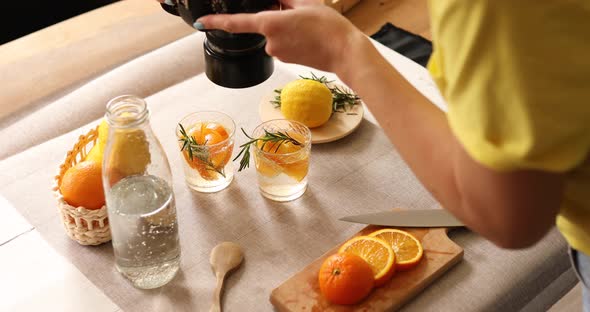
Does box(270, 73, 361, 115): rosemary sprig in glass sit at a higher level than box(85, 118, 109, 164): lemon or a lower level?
lower

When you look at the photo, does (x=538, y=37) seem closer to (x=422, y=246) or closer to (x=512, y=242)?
(x=512, y=242)

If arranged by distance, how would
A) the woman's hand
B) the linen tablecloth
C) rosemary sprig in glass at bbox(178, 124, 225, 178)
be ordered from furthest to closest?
A: rosemary sprig in glass at bbox(178, 124, 225, 178) < the linen tablecloth < the woman's hand

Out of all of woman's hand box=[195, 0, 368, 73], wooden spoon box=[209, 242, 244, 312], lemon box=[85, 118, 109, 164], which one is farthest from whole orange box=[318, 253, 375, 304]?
lemon box=[85, 118, 109, 164]

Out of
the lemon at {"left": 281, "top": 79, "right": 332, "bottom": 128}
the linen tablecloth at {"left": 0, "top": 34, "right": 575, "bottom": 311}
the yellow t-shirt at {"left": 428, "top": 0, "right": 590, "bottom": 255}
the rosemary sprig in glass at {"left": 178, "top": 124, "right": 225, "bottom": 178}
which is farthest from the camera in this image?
the lemon at {"left": 281, "top": 79, "right": 332, "bottom": 128}

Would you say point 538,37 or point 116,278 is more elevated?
point 538,37

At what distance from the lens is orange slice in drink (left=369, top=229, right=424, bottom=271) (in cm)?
95

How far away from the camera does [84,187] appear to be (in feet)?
3.21

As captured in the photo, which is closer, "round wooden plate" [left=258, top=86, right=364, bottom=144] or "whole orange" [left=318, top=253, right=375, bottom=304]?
"whole orange" [left=318, top=253, right=375, bottom=304]

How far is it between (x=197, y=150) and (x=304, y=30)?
29 cm

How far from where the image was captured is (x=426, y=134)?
0.72m

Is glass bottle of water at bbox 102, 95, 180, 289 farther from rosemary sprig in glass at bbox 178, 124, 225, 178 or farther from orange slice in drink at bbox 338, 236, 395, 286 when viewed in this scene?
orange slice in drink at bbox 338, 236, 395, 286

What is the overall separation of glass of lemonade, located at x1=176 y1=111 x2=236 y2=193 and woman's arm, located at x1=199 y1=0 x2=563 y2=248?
0.80 feet

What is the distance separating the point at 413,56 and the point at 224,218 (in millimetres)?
814

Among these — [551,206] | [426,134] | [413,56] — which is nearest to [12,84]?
[413,56]
